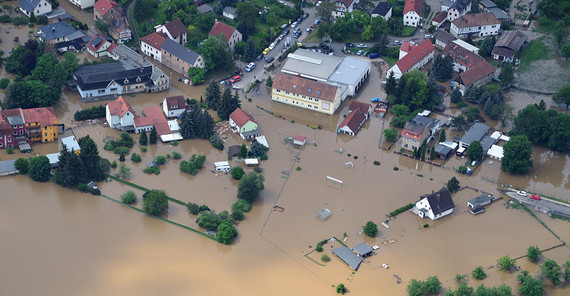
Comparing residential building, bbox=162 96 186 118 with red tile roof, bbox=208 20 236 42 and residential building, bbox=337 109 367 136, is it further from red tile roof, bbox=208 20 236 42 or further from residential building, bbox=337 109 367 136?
residential building, bbox=337 109 367 136

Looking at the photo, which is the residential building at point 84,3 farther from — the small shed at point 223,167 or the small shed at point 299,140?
the small shed at point 299,140

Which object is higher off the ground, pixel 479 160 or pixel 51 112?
pixel 51 112

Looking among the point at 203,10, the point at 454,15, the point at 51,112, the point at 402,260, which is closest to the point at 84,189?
the point at 51,112

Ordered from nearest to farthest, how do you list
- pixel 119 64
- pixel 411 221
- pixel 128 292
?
pixel 128 292
pixel 411 221
pixel 119 64

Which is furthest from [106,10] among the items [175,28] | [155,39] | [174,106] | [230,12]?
[174,106]

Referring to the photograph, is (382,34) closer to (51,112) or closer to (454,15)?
(454,15)

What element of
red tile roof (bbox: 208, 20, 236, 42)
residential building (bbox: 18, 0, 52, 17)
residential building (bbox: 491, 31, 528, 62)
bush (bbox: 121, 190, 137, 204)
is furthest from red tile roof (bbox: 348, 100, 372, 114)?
residential building (bbox: 18, 0, 52, 17)
